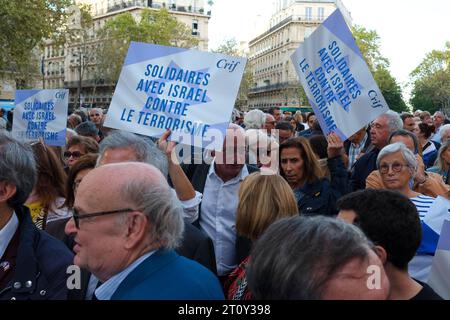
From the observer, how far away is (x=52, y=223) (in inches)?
133

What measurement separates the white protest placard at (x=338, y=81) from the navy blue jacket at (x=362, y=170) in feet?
2.83

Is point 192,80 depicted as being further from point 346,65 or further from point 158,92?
point 346,65

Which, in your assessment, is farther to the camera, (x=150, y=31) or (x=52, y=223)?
(x=150, y=31)

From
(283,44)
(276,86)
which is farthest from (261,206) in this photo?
(283,44)

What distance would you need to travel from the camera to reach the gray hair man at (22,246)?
2.29 m

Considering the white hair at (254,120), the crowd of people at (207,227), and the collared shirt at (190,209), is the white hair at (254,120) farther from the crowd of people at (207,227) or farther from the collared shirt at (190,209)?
the collared shirt at (190,209)

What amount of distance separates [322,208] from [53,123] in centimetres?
384

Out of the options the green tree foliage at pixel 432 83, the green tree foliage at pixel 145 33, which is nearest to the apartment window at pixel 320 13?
the green tree foliage at pixel 432 83

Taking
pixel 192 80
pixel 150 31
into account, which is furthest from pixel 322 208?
pixel 150 31

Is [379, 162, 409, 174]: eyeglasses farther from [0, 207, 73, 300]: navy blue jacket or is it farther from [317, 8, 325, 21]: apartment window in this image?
[317, 8, 325, 21]: apartment window

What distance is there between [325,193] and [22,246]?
2.51 m

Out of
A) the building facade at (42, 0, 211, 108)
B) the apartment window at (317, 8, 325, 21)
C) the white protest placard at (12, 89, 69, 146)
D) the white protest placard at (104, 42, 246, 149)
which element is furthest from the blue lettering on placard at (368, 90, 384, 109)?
the apartment window at (317, 8, 325, 21)

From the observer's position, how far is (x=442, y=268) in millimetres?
2654

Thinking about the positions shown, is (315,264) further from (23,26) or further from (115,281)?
(23,26)
